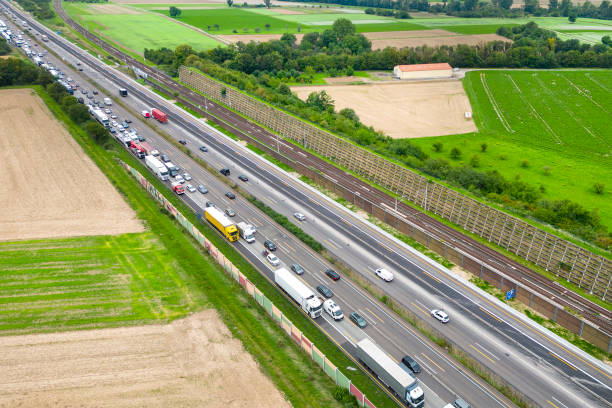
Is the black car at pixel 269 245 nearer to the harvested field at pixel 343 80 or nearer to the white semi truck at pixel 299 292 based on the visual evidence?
the white semi truck at pixel 299 292

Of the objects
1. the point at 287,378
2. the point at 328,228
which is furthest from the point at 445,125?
the point at 287,378

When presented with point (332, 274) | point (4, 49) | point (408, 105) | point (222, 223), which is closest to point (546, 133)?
point (408, 105)

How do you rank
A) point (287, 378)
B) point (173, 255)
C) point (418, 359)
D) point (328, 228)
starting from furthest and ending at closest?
point (328, 228), point (173, 255), point (418, 359), point (287, 378)

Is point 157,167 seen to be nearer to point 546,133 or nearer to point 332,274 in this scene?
point 332,274

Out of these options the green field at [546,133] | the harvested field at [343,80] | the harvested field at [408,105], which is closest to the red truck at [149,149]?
the harvested field at [408,105]

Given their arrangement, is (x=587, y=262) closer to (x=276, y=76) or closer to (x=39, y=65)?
(x=276, y=76)

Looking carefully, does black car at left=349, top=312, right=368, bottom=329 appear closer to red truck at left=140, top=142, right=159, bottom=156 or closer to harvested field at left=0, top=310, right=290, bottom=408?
harvested field at left=0, top=310, right=290, bottom=408

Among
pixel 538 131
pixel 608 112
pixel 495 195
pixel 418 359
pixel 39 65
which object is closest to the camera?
pixel 418 359
